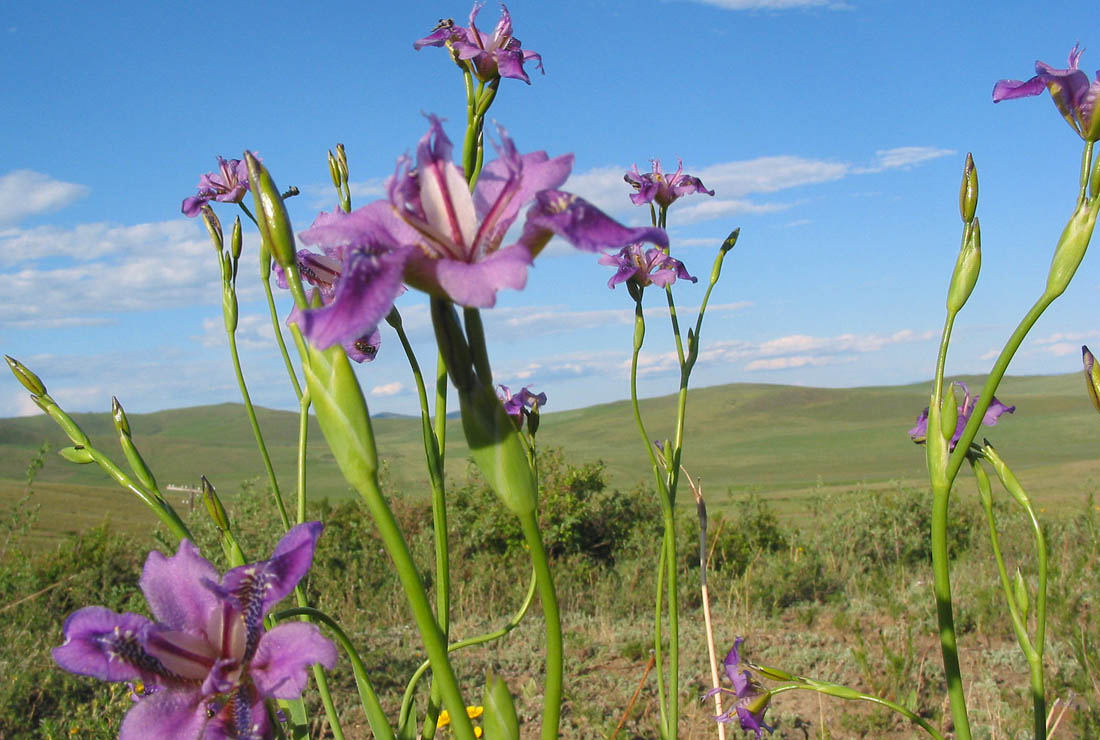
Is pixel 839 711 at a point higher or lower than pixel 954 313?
lower

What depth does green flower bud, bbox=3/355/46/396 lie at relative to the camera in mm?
1866

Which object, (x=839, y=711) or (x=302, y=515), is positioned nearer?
(x=302, y=515)

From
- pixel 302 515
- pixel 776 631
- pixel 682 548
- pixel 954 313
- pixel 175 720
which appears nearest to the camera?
pixel 175 720

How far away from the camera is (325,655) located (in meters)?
0.96

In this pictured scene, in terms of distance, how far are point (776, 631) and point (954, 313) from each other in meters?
5.71

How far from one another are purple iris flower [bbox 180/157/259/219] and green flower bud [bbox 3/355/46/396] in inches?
32.1

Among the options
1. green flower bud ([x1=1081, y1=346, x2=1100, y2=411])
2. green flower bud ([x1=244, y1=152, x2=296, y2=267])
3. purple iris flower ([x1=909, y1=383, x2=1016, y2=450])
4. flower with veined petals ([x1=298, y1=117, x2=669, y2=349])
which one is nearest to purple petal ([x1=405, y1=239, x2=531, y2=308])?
flower with veined petals ([x1=298, y1=117, x2=669, y2=349])

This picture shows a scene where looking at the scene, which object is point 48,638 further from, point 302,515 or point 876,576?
point 876,576

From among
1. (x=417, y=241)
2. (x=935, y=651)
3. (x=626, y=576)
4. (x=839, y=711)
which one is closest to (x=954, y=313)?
(x=417, y=241)

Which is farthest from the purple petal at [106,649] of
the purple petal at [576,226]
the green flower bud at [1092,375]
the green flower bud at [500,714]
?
the green flower bud at [1092,375]

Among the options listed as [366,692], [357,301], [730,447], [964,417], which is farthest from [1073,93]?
[730,447]

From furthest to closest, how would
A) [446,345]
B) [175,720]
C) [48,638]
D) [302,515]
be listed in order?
[48,638]
[302,515]
[175,720]
[446,345]

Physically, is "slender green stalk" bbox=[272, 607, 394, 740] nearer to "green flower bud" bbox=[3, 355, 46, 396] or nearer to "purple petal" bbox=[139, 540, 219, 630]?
"purple petal" bbox=[139, 540, 219, 630]

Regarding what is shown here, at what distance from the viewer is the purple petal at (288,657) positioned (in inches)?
38.4
